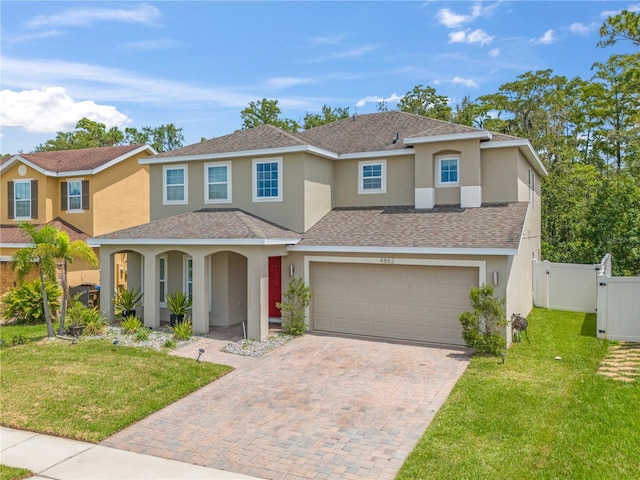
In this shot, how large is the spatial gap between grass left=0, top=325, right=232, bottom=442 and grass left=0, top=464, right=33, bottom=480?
3.52 feet

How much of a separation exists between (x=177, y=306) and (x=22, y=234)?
999 cm

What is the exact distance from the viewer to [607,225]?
19531 millimetres

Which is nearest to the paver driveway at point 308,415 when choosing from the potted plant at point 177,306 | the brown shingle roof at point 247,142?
the potted plant at point 177,306

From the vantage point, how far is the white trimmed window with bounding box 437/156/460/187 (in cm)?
1551

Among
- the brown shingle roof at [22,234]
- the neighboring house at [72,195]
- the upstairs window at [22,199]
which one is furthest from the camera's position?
the upstairs window at [22,199]

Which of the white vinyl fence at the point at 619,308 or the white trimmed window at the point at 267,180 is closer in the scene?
the white vinyl fence at the point at 619,308

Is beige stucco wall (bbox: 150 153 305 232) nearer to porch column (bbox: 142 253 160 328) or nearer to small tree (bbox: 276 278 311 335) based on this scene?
small tree (bbox: 276 278 311 335)

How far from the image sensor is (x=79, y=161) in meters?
22.3

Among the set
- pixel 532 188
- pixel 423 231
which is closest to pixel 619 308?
pixel 423 231


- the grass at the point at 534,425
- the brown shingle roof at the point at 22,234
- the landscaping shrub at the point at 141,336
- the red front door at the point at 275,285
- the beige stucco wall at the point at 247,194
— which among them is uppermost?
the beige stucco wall at the point at 247,194

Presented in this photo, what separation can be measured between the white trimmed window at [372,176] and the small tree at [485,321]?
20.5 ft

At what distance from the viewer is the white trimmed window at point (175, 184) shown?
17459 mm

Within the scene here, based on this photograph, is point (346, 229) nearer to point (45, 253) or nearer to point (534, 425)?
point (534, 425)

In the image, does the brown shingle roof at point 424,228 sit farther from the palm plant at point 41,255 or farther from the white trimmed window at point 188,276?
the palm plant at point 41,255
